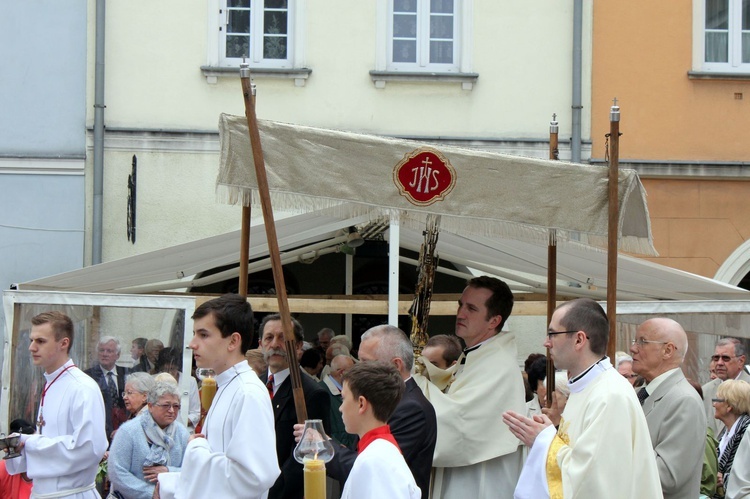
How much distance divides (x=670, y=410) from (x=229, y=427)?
199 cm

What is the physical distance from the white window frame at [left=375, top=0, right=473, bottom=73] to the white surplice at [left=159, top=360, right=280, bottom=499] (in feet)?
30.4

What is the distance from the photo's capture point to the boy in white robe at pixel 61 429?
588 cm

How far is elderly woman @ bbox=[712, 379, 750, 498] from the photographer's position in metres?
7.11

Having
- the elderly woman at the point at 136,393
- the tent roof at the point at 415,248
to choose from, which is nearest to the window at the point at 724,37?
the tent roof at the point at 415,248

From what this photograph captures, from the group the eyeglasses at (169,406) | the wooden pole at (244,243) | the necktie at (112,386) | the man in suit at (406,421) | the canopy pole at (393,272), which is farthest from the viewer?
the necktie at (112,386)

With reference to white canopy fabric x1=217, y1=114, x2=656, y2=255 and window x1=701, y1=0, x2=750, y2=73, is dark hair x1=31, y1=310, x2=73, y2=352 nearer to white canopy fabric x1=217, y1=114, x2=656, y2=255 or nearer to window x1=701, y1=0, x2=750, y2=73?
white canopy fabric x1=217, y1=114, x2=656, y2=255

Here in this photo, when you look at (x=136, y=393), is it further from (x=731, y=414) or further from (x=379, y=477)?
(x=379, y=477)

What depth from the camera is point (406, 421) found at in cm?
480

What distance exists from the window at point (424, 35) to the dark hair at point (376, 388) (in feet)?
31.3

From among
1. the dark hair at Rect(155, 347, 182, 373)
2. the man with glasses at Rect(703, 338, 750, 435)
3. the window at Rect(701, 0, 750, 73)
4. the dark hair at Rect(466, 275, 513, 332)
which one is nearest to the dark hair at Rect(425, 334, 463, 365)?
the dark hair at Rect(466, 275, 513, 332)

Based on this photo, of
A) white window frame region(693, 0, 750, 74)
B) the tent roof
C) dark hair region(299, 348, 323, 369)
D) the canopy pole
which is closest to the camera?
the canopy pole

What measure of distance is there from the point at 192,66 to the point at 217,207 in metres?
1.63

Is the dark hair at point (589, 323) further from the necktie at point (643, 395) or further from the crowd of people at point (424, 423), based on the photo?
the necktie at point (643, 395)

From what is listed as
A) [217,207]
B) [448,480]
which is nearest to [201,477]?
[448,480]
